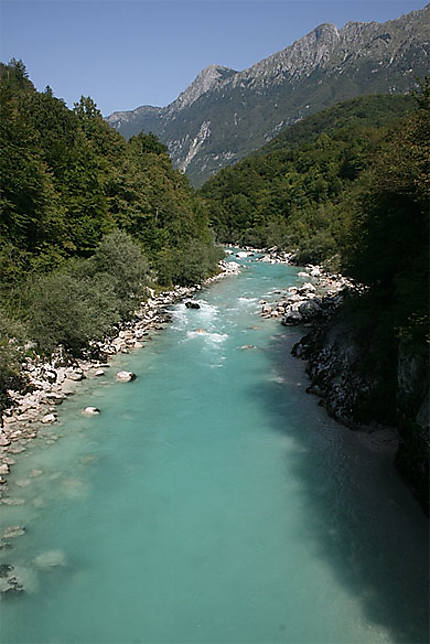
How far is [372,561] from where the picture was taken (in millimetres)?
8664

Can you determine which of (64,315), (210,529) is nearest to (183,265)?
(64,315)

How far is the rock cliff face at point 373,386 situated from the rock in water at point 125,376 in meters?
7.93

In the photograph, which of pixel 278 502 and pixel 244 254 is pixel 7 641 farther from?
pixel 244 254

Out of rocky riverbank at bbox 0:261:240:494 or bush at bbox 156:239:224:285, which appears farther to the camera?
bush at bbox 156:239:224:285

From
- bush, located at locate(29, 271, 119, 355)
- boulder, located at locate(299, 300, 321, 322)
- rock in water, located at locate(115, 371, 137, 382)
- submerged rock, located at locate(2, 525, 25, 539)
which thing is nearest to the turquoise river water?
submerged rock, located at locate(2, 525, 25, 539)

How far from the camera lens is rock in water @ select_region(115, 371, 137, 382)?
17.8 metres

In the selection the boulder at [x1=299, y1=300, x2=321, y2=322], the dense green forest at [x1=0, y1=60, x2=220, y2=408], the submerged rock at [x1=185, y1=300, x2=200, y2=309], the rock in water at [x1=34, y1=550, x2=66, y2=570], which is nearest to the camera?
the rock in water at [x1=34, y1=550, x2=66, y2=570]

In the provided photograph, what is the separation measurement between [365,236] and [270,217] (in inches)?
2942

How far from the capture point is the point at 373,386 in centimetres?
1388

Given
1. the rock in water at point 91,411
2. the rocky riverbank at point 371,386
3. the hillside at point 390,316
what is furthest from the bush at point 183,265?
the rock in water at point 91,411

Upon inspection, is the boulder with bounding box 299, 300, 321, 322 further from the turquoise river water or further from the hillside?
the turquoise river water

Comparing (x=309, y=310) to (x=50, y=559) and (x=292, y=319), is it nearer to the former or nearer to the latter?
(x=292, y=319)

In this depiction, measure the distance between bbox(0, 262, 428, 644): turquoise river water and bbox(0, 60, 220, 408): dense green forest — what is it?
461 centimetres

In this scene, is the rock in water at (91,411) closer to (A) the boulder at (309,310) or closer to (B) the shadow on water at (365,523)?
(B) the shadow on water at (365,523)
